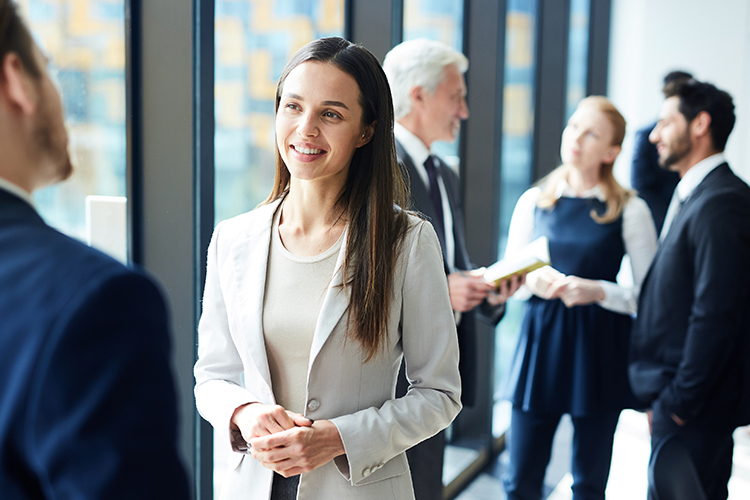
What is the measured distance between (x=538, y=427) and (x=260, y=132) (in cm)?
165

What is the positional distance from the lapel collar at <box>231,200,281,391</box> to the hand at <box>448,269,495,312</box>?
902 mm

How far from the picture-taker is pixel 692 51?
6043mm

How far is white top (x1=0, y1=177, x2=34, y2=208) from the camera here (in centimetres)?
64

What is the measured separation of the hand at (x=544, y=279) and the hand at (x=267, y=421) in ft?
5.45

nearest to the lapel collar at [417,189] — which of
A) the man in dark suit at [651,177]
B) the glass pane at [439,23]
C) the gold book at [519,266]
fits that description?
the gold book at [519,266]

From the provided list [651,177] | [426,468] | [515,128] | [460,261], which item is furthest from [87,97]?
[651,177]

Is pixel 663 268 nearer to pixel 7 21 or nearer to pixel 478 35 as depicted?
pixel 478 35

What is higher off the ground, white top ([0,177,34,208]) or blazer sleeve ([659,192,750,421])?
white top ([0,177,34,208])

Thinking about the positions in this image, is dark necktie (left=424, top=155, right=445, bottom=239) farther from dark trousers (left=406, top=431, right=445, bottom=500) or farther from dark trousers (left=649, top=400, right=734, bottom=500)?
dark trousers (left=649, top=400, right=734, bottom=500)

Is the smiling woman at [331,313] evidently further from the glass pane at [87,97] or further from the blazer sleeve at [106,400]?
the blazer sleeve at [106,400]

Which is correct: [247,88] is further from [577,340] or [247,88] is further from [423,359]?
[577,340]

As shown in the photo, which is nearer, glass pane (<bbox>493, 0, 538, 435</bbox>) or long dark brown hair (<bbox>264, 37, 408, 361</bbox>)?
long dark brown hair (<bbox>264, 37, 408, 361</bbox>)

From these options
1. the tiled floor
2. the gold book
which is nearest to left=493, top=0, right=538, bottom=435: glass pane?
the tiled floor

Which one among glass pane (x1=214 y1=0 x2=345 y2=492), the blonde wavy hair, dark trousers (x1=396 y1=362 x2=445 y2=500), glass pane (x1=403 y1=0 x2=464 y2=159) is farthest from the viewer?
glass pane (x1=403 y1=0 x2=464 y2=159)
